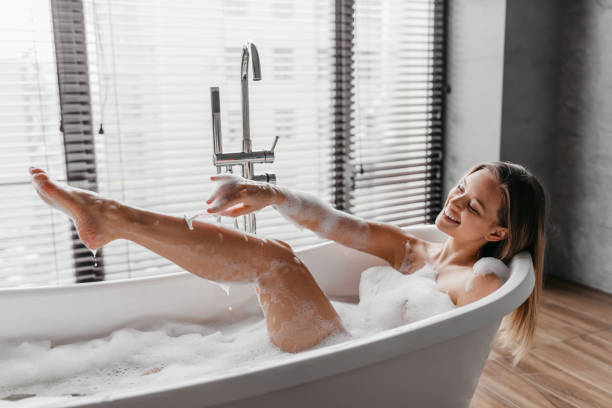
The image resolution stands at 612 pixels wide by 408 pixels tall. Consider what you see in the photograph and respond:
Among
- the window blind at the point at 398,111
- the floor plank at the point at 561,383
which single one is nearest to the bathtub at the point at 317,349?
the floor plank at the point at 561,383

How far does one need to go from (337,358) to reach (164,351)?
715 mm

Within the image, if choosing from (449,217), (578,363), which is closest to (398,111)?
(449,217)

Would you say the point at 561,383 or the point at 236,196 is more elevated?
the point at 236,196

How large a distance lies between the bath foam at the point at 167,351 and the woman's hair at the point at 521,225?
23 cm

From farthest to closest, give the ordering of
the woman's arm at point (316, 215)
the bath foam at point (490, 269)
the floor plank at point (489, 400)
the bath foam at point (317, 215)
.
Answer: the floor plank at point (489, 400)
the bath foam at point (317, 215)
the bath foam at point (490, 269)
the woman's arm at point (316, 215)

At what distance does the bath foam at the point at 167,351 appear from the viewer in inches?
58.4

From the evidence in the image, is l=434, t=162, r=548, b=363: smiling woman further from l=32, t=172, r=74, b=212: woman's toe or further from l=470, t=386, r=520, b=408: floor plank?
l=32, t=172, r=74, b=212: woman's toe

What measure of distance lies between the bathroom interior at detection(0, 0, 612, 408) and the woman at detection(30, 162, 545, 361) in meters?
0.05

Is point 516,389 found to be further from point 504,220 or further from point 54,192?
point 54,192

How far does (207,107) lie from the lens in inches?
95.3

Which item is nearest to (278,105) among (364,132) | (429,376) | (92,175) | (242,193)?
(364,132)

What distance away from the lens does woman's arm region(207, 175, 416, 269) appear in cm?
146

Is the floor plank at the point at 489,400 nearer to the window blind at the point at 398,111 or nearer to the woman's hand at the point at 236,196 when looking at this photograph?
the woman's hand at the point at 236,196

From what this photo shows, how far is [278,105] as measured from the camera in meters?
2.59
